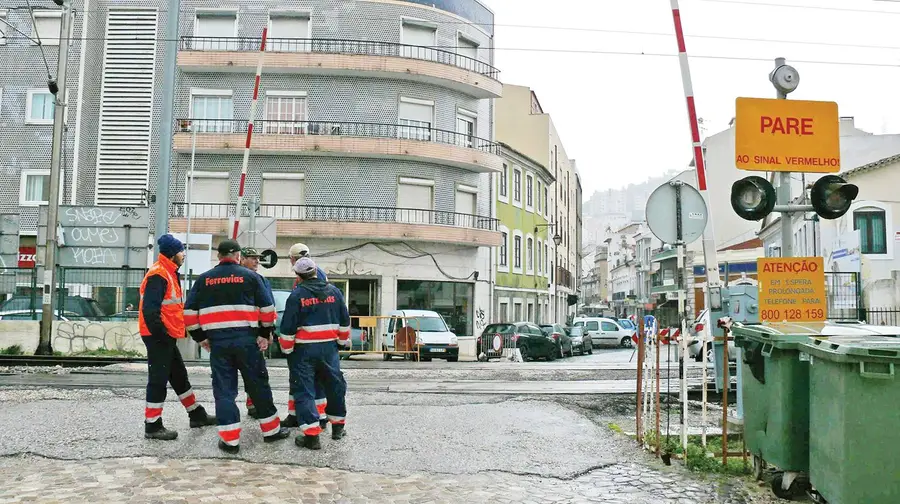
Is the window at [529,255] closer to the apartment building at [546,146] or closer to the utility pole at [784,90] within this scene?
the apartment building at [546,146]

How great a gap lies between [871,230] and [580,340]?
1197 centimetres

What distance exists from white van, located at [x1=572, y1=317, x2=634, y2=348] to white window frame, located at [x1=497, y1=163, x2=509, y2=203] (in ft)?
24.5

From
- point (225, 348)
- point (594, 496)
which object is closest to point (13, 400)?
point (225, 348)

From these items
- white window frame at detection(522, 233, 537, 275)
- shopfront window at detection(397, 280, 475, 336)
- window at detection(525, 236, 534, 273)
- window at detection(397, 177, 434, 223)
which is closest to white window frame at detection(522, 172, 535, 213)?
white window frame at detection(522, 233, 537, 275)

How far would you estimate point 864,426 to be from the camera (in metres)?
4.93

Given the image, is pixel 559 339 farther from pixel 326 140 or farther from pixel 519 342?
pixel 326 140

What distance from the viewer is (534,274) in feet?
151

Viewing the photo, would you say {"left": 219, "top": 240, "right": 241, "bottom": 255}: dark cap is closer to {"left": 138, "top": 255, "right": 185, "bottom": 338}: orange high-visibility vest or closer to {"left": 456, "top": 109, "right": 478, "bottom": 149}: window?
{"left": 138, "top": 255, "right": 185, "bottom": 338}: orange high-visibility vest

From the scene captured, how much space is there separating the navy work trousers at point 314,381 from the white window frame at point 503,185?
31800 mm

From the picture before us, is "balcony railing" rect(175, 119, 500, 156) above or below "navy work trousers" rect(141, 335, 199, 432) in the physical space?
above

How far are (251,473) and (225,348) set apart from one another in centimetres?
125

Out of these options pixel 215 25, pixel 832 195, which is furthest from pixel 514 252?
pixel 832 195

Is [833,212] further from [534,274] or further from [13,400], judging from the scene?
[534,274]

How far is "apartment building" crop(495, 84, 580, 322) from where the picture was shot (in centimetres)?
4941
